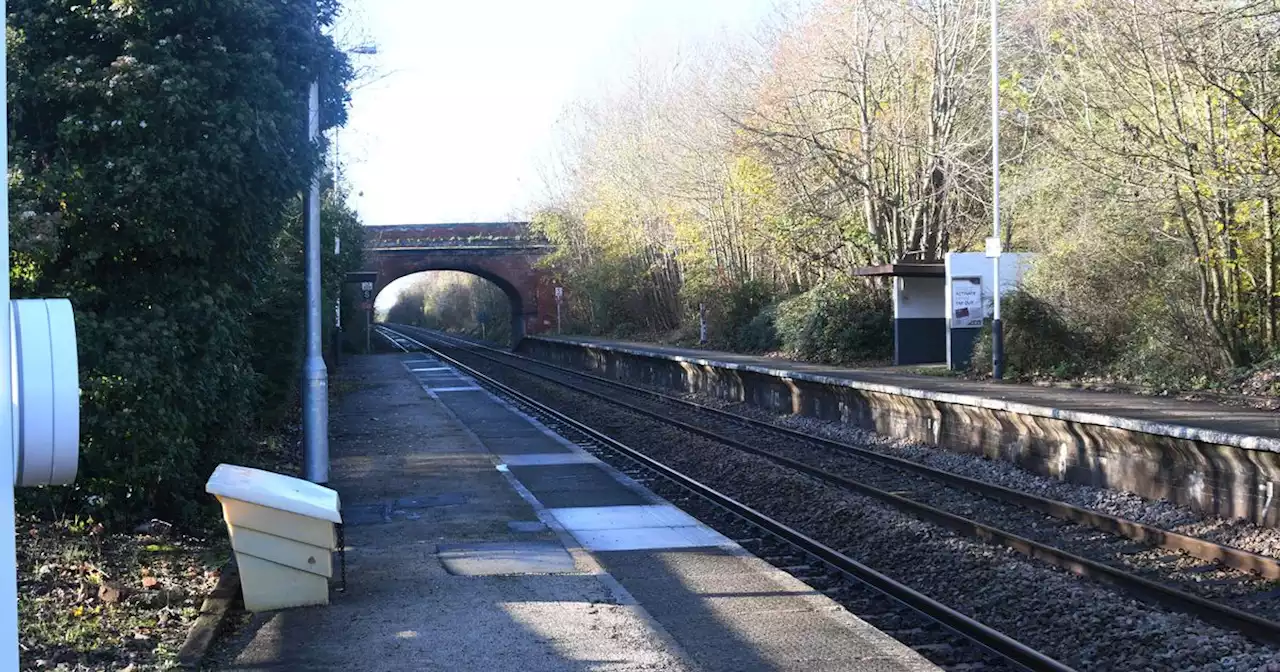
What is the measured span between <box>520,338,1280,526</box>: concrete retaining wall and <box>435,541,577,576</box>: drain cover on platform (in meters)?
Result: 6.72

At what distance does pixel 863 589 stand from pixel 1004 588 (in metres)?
1.11

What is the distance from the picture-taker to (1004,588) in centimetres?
908

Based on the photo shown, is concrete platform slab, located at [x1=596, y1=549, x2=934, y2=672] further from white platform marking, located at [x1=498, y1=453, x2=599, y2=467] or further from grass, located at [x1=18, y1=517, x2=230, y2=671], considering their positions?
white platform marking, located at [x1=498, y1=453, x2=599, y2=467]

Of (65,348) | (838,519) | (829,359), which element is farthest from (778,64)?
(65,348)

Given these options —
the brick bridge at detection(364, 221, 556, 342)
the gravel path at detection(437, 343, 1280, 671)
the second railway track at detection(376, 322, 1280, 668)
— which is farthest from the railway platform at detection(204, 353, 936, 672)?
the brick bridge at detection(364, 221, 556, 342)

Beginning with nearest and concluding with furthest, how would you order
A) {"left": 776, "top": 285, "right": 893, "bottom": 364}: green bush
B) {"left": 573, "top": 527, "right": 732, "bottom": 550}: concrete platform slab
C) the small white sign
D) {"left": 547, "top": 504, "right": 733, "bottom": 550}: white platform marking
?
{"left": 573, "top": 527, "right": 732, "bottom": 550}: concrete platform slab, {"left": 547, "top": 504, "right": 733, "bottom": 550}: white platform marking, the small white sign, {"left": 776, "top": 285, "right": 893, "bottom": 364}: green bush

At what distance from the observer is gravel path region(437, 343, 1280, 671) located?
7.25m

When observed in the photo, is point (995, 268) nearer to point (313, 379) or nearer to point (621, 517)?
point (621, 517)

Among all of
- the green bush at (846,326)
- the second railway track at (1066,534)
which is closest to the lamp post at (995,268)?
the second railway track at (1066,534)

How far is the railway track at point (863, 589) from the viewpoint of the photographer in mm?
7191

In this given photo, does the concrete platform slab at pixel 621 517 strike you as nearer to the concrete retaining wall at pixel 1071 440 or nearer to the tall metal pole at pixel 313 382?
the tall metal pole at pixel 313 382

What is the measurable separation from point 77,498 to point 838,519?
7.24 meters

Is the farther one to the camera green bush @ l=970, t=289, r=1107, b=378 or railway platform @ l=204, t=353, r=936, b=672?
green bush @ l=970, t=289, r=1107, b=378

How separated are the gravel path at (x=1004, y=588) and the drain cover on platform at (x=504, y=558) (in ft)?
9.44
